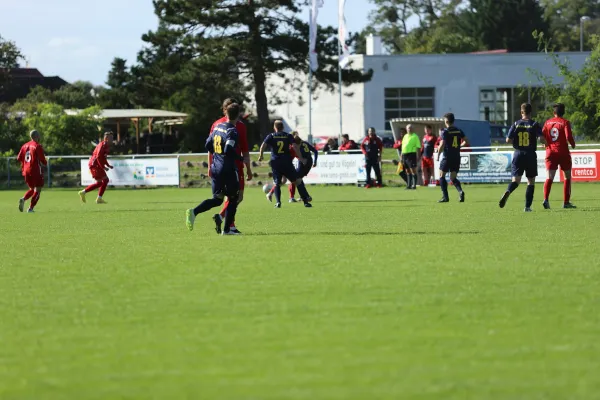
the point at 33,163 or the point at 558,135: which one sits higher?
the point at 558,135

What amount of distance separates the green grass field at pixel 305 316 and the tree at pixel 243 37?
3986 centimetres

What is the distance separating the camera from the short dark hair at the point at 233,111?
14305 mm

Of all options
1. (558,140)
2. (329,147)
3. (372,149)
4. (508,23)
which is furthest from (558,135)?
(508,23)

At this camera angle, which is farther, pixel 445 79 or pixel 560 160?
pixel 445 79

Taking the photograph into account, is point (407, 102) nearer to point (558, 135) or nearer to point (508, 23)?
point (508, 23)

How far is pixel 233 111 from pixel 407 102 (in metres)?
64.6

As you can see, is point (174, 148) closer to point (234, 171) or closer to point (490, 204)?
point (490, 204)

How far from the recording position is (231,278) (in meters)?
9.42

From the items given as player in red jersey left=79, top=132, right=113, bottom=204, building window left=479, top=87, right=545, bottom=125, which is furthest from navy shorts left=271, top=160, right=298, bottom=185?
building window left=479, top=87, right=545, bottom=125

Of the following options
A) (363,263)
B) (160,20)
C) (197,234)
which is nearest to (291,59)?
(160,20)

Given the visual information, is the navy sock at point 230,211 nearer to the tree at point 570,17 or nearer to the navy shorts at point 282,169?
the navy shorts at point 282,169

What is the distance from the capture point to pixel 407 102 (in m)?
78.2

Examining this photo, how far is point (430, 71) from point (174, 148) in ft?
71.3

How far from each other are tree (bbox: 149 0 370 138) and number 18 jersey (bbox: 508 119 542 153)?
115 ft
